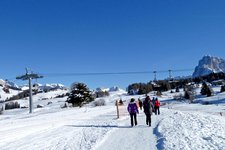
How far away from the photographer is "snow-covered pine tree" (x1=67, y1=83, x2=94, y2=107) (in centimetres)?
8344

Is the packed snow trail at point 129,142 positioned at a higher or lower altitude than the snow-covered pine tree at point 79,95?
lower

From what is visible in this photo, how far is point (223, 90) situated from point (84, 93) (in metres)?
114

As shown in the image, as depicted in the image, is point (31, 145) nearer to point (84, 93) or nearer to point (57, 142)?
point (57, 142)

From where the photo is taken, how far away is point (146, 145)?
14.3 meters

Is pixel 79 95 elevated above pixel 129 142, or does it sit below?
above

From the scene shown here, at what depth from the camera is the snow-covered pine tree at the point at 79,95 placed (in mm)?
83438

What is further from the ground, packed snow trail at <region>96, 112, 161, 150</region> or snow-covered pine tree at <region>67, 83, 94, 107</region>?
snow-covered pine tree at <region>67, 83, 94, 107</region>

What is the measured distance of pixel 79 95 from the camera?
274 ft

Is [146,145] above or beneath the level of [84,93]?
beneath

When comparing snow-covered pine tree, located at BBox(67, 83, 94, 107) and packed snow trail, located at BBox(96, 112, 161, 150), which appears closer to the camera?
packed snow trail, located at BBox(96, 112, 161, 150)

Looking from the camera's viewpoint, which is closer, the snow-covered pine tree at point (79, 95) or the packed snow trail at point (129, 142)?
the packed snow trail at point (129, 142)

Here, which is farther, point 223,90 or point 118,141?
point 223,90

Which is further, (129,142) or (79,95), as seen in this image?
(79,95)

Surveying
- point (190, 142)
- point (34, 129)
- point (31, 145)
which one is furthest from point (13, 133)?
point (190, 142)
